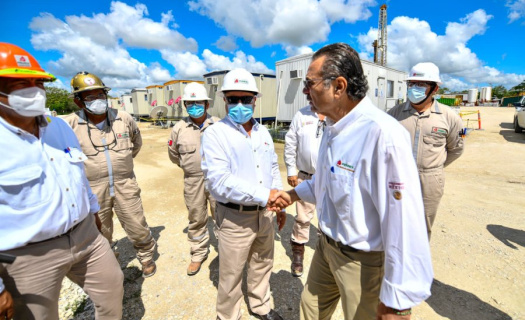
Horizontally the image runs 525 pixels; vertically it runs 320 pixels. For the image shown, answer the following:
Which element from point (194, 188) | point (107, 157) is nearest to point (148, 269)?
point (194, 188)

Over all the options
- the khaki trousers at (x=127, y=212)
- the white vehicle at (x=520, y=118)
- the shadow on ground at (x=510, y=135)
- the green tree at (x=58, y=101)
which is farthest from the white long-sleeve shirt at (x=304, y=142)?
the green tree at (x=58, y=101)

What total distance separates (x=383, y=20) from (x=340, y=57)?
46.9 meters

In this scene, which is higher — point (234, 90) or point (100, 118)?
point (234, 90)

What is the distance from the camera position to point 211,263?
3.70 meters

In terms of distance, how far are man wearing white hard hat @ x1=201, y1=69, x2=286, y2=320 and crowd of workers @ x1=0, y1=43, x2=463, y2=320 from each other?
0.04ft

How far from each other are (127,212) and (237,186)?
1983 millimetres

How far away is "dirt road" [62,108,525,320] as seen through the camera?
2.78 m

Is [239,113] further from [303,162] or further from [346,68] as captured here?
[303,162]

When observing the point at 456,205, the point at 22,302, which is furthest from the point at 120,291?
the point at 456,205

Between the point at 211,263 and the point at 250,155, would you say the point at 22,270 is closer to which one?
the point at 250,155

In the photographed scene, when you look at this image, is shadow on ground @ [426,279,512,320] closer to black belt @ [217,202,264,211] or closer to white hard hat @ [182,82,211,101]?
black belt @ [217,202,264,211]

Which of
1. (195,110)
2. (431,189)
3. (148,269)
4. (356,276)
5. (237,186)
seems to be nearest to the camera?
(356,276)

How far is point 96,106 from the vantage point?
3035mm

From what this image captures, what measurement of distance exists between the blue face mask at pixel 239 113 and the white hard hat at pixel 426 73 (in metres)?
2.17
